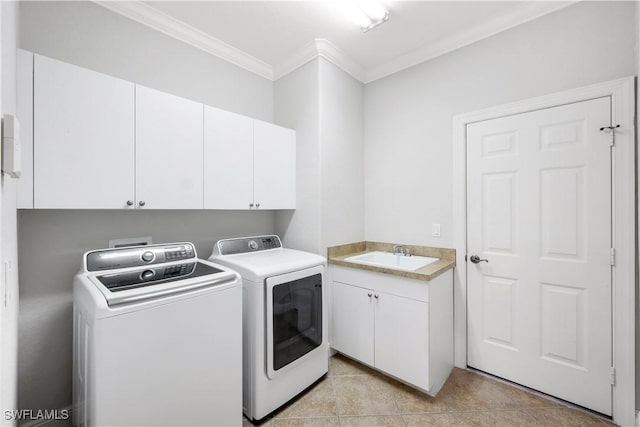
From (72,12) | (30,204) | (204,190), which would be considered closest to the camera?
(30,204)

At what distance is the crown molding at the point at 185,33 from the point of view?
1.84 meters

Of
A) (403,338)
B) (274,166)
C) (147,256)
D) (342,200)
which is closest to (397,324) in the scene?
(403,338)

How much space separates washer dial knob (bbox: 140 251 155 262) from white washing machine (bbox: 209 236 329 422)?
439 mm

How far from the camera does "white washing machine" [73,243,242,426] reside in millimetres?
1148

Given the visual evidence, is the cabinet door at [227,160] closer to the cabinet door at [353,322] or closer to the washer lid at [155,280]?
the washer lid at [155,280]

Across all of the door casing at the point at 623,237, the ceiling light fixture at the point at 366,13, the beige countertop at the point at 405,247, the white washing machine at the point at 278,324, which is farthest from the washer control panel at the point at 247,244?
the door casing at the point at 623,237

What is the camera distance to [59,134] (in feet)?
4.46

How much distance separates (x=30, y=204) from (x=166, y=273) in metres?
0.68

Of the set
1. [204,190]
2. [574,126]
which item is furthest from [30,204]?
[574,126]

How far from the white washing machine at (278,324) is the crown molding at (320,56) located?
5.62 feet

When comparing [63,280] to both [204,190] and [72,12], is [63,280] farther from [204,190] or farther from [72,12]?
[72,12]

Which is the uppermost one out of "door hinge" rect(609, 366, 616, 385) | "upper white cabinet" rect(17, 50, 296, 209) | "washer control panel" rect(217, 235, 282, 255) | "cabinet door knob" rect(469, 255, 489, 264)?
"upper white cabinet" rect(17, 50, 296, 209)

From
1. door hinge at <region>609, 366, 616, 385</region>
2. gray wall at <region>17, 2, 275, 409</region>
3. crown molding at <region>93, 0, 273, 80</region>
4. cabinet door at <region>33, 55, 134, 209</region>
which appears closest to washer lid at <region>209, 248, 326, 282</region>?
gray wall at <region>17, 2, 275, 409</region>

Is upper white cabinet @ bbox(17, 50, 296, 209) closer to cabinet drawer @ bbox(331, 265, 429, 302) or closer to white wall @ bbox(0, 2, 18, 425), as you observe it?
white wall @ bbox(0, 2, 18, 425)
